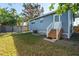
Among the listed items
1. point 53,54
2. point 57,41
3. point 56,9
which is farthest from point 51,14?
point 53,54

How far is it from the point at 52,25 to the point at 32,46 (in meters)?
0.76

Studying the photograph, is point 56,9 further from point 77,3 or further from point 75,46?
point 75,46

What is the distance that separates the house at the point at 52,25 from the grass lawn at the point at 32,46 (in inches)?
8.0

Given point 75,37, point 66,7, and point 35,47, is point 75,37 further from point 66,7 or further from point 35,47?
point 35,47

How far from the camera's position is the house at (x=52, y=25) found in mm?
5727

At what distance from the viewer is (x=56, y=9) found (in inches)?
219

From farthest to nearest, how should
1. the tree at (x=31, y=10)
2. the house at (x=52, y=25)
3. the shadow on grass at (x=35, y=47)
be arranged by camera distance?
the house at (x=52, y=25)
the tree at (x=31, y=10)
the shadow on grass at (x=35, y=47)

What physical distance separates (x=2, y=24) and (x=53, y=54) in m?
1.43

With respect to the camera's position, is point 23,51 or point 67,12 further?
point 67,12

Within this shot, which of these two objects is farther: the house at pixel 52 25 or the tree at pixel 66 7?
the house at pixel 52 25

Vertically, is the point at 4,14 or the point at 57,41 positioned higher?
the point at 4,14

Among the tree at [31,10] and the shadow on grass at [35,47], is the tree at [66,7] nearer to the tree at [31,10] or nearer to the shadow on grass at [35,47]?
the tree at [31,10]

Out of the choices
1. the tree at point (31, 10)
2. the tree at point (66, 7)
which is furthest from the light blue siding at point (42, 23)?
the tree at point (66, 7)

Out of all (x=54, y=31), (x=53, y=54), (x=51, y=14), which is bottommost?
(x=53, y=54)
